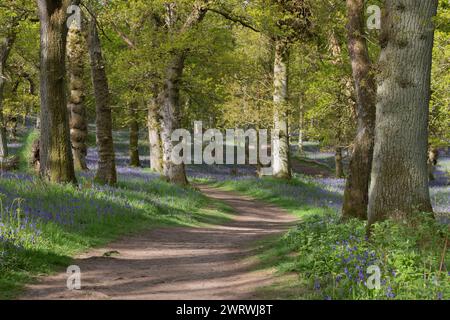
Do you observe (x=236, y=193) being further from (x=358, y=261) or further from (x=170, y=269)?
(x=358, y=261)

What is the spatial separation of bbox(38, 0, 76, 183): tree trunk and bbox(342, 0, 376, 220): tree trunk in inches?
269

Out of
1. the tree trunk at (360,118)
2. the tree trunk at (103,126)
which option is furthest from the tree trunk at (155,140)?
the tree trunk at (360,118)

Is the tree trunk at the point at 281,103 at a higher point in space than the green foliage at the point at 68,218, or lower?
higher

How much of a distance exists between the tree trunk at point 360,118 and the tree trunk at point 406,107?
302 cm

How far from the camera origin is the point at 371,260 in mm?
6418

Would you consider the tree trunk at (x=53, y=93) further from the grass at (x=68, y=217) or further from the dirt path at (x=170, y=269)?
the dirt path at (x=170, y=269)

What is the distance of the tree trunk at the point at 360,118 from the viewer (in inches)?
452

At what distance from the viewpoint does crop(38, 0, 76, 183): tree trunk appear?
13.0m

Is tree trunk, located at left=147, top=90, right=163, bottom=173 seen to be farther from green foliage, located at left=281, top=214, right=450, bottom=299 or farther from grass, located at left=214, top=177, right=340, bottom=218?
green foliage, located at left=281, top=214, right=450, bottom=299

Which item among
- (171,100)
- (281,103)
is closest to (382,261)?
(171,100)

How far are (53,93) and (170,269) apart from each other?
648 cm

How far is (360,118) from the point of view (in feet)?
38.2

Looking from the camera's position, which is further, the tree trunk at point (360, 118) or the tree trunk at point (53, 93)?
the tree trunk at point (53, 93)

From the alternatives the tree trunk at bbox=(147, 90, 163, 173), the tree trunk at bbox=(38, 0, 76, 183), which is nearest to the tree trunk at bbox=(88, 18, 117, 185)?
the tree trunk at bbox=(38, 0, 76, 183)
